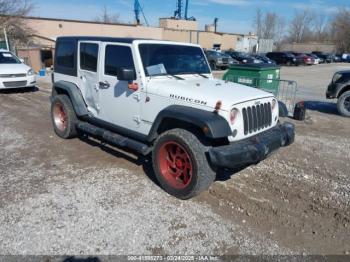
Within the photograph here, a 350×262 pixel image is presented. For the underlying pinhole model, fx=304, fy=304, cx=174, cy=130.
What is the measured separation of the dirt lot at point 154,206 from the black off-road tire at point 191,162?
163 mm

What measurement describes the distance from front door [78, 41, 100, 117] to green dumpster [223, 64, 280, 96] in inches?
205

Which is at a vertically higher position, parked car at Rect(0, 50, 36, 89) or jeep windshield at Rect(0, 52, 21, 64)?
jeep windshield at Rect(0, 52, 21, 64)

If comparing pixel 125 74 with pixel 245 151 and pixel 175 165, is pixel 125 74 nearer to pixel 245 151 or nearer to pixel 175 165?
pixel 175 165

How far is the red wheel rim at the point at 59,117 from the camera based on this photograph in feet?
20.6

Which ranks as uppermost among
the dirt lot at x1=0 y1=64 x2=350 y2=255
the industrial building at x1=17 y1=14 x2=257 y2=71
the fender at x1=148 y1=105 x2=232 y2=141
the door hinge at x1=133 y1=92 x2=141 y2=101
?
the industrial building at x1=17 y1=14 x2=257 y2=71

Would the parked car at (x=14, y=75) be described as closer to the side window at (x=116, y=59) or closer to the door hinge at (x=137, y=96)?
the side window at (x=116, y=59)

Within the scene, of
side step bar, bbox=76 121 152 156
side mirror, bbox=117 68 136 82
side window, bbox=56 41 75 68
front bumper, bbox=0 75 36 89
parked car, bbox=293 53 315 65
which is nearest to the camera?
side mirror, bbox=117 68 136 82

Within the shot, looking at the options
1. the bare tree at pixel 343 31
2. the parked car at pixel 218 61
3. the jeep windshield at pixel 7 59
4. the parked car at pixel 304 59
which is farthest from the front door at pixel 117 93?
the bare tree at pixel 343 31

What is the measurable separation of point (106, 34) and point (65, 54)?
3994cm

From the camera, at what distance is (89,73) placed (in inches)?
211

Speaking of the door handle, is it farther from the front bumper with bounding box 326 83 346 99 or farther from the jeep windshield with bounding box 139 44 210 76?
the front bumper with bounding box 326 83 346 99

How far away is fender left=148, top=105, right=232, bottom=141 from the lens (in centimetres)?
345

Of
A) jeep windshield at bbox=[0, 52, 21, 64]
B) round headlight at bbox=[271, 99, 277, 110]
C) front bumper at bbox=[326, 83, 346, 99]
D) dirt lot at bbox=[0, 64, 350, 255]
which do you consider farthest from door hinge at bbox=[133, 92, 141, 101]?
jeep windshield at bbox=[0, 52, 21, 64]

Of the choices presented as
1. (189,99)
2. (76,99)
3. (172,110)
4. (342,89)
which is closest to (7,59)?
(76,99)
